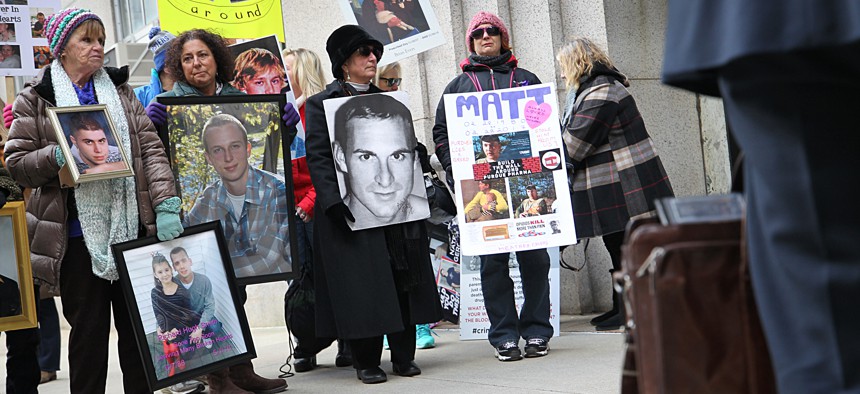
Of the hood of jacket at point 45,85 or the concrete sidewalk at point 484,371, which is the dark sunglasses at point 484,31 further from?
the hood of jacket at point 45,85

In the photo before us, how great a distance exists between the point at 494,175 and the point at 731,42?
4237 mm

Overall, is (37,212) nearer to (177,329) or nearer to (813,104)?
(177,329)

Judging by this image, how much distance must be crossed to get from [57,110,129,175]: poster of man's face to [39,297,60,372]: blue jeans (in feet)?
9.99

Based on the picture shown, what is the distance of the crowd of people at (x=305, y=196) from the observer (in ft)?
14.9

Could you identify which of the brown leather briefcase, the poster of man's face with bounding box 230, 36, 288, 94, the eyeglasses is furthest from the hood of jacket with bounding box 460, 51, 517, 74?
the brown leather briefcase

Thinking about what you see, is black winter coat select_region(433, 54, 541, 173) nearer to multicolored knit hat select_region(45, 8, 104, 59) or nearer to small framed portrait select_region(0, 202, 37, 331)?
multicolored knit hat select_region(45, 8, 104, 59)

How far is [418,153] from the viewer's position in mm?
5965

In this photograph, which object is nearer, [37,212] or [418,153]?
[37,212]

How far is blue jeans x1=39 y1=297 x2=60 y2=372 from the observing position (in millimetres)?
7227

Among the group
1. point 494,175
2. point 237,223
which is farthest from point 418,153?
point 237,223

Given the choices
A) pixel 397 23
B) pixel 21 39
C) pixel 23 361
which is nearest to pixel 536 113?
pixel 397 23

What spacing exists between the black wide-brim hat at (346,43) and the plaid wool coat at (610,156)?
1.62 meters

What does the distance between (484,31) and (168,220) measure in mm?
2498

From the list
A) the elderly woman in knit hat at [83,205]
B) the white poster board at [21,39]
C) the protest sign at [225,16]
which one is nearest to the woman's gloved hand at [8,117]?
the elderly woman in knit hat at [83,205]
